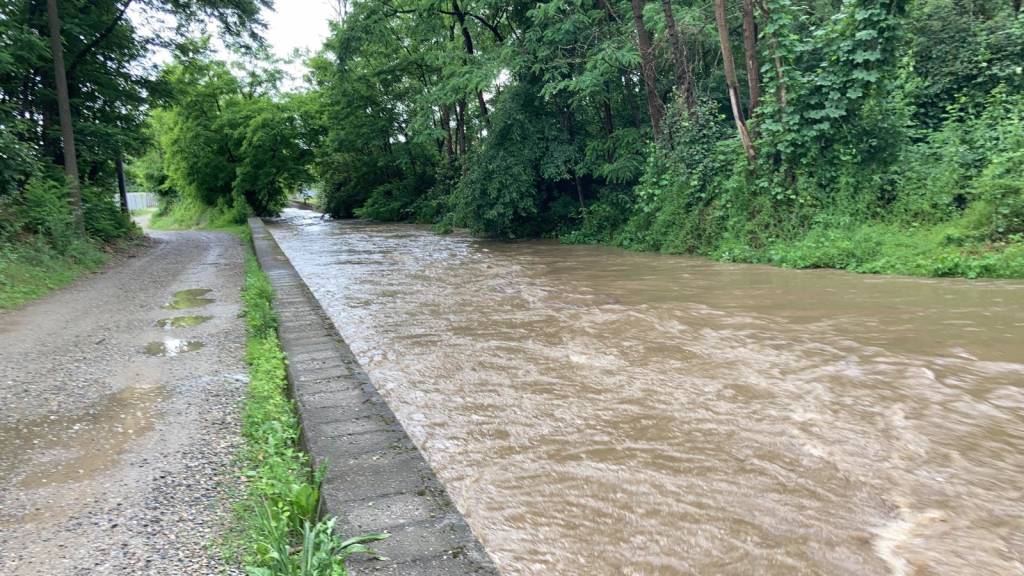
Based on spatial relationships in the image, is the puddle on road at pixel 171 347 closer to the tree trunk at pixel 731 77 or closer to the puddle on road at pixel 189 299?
the puddle on road at pixel 189 299

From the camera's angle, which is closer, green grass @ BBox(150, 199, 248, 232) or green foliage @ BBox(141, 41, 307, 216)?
green foliage @ BBox(141, 41, 307, 216)

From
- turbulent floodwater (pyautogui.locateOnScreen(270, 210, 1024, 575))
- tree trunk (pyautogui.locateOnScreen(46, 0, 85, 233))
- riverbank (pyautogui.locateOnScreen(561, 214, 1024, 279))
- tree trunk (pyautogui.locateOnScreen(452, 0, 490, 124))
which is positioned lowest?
turbulent floodwater (pyautogui.locateOnScreen(270, 210, 1024, 575))

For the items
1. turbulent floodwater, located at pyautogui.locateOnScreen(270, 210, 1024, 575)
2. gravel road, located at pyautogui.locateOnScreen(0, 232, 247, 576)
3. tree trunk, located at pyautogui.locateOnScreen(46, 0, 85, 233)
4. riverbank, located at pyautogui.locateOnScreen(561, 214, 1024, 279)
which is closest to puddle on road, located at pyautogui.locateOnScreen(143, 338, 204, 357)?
gravel road, located at pyautogui.locateOnScreen(0, 232, 247, 576)

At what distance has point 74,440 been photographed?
3.82 metres

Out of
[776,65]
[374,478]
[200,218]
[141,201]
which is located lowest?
[200,218]

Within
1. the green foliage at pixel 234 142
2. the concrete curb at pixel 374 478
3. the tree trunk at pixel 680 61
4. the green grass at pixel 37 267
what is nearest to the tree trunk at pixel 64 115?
the green grass at pixel 37 267

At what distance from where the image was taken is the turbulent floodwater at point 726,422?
302 cm

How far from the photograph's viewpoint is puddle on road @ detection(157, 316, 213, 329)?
7.34 meters

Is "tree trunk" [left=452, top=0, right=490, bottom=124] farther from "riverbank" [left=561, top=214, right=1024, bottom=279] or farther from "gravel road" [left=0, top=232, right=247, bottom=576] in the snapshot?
"gravel road" [left=0, top=232, right=247, bottom=576]

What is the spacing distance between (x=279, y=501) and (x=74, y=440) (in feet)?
6.10

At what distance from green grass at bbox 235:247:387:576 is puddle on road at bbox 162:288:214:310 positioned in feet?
14.3

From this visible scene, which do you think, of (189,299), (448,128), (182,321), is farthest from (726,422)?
(448,128)

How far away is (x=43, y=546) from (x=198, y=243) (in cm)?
1903

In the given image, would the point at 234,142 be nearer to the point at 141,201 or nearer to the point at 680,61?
the point at 680,61
